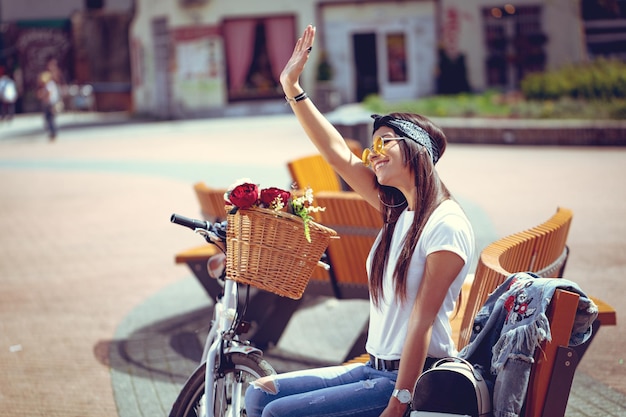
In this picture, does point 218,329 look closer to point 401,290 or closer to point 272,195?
point 272,195

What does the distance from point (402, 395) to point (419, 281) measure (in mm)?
385

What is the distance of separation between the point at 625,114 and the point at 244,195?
15.0 m

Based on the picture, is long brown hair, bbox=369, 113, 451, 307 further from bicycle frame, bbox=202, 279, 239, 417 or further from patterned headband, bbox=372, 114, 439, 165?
bicycle frame, bbox=202, 279, 239, 417

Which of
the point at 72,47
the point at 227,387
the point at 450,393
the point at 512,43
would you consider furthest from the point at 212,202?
the point at 72,47

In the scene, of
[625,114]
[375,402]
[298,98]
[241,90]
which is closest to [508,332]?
[375,402]

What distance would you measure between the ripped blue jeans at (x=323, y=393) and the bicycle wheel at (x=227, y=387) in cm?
28

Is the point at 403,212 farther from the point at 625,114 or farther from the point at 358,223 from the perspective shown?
the point at 625,114

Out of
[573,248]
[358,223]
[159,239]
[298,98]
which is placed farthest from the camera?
[159,239]

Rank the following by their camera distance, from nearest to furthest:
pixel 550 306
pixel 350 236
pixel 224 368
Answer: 1. pixel 550 306
2. pixel 224 368
3. pixel 350 236

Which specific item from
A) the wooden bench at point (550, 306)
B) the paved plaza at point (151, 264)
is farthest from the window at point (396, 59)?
the wooden bench at point (550, 306)

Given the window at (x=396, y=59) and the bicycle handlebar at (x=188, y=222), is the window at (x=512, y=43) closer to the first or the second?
the window at (x=396, y=59)

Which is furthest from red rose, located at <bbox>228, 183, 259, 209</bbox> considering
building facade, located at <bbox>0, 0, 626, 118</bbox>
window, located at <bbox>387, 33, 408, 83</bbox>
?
window, located at <bbox>387, 33, 408, 83</bbox>

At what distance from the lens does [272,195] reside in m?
3.48

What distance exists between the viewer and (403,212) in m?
3.46
